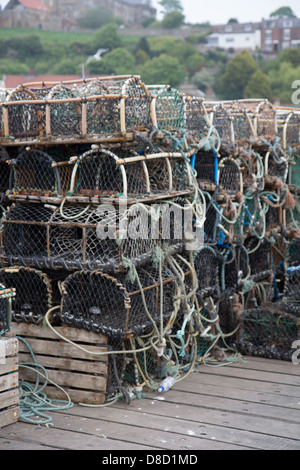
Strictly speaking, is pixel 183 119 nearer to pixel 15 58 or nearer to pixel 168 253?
pixel 168 253

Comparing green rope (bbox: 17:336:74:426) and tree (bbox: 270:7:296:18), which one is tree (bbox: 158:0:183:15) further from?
green rope (bbox: 17:336:74:426)

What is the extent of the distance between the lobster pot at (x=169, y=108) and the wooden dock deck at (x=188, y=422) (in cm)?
203

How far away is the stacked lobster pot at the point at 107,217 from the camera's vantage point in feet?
15.9

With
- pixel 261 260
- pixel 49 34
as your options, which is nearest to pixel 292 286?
pixel 261 260

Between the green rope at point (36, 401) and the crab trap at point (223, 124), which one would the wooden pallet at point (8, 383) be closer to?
the green rope at point (36, 401)

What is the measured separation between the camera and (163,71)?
54656 mm

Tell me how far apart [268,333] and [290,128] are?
2514mm

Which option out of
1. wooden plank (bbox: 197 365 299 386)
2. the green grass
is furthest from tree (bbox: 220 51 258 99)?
wooden plank (bbox: 197 365 299 386)

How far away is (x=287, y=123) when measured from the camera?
24.1 feet

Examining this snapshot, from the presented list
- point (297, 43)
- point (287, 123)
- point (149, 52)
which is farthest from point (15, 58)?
point (287, 123)

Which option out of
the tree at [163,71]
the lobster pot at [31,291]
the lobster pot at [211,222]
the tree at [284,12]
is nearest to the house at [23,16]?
the tree at [163,71]

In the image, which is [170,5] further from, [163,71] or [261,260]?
[261,260]

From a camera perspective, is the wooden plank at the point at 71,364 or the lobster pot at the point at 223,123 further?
the lobster pot at the point at 223,123
